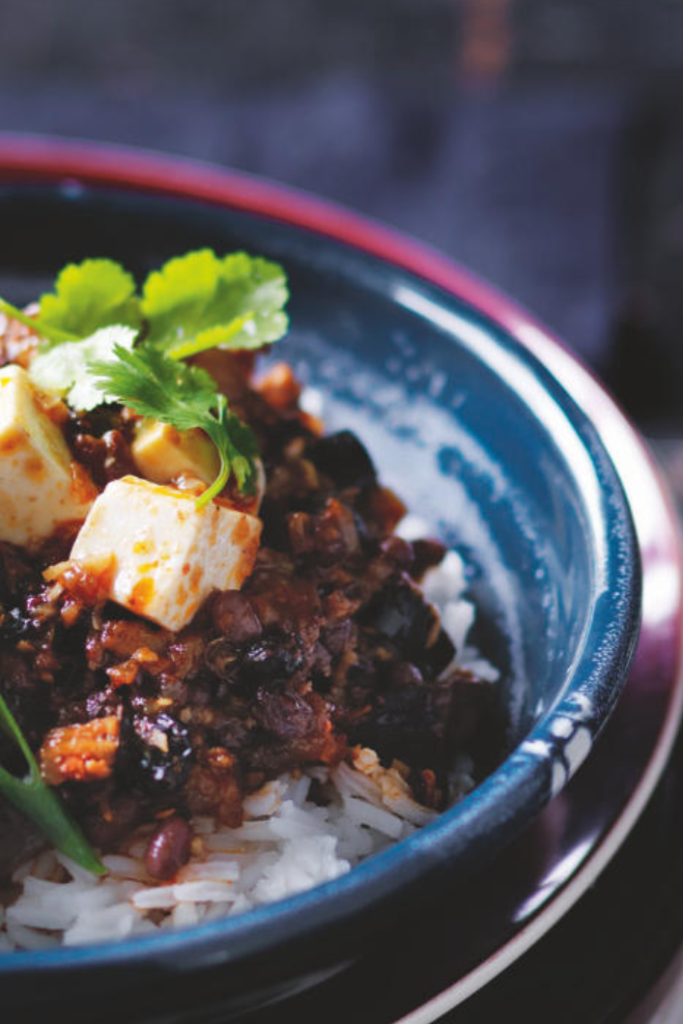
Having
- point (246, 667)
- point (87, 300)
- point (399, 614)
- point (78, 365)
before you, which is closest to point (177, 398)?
point (78, 365)

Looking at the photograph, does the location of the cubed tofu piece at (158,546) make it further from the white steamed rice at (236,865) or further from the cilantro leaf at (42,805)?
the white steamed rice at (236,865)

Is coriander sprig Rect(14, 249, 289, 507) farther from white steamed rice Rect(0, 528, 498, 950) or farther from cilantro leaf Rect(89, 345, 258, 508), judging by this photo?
white steamed rice Rect(0, 528, 498, 950)

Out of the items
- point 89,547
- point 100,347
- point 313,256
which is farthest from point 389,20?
point 89,547

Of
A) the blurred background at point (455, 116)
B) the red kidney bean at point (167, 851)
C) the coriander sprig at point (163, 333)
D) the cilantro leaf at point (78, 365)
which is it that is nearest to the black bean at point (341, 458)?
the coriander sprig at point (163, 333)

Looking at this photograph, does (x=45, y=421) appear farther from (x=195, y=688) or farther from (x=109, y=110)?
(x=109, y=110)

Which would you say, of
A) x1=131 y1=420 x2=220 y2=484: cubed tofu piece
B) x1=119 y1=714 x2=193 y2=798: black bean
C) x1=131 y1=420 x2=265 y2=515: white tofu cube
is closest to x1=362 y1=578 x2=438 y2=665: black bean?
x1=131 y1=420 x2=265 y2=515: white tofu cube
